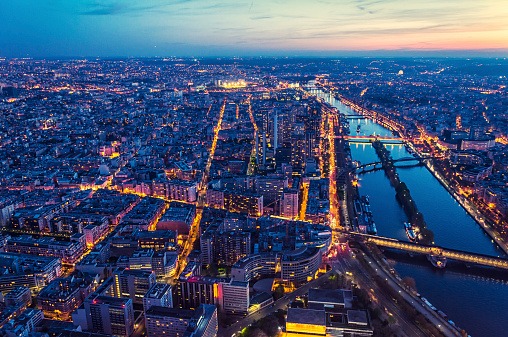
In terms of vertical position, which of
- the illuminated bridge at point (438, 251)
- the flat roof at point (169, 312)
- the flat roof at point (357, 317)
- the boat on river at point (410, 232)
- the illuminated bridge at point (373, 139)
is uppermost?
the flat roof at point (169, 312)

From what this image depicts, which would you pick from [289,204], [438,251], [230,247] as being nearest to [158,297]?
[230,247]

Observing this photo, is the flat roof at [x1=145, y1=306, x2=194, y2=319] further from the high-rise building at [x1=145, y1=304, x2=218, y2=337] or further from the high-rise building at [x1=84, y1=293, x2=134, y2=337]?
the high-rise building at [x1=84, y1=293, x2=134, y2=337]

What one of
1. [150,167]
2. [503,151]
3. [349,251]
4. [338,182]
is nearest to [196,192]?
[150,167]

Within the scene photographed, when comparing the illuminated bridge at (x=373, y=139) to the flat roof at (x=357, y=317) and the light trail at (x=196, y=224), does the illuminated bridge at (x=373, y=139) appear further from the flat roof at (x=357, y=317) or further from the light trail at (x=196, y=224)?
the flat roof at (x=357, y=317)

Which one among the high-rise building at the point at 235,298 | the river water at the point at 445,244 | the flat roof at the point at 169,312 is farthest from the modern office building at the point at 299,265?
the flat roof at the point at 169,312

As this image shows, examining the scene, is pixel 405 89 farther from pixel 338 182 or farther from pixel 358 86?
pixel 338 182

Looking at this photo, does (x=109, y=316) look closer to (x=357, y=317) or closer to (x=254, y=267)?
(x=254, y=267)

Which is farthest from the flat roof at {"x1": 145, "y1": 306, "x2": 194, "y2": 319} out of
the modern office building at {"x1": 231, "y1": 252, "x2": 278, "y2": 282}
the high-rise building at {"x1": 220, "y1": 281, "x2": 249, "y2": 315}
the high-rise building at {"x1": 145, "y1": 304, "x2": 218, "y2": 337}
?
the modern office building at {"x1": 231, "y1": 252, "x2": 278, "y2": 282}
